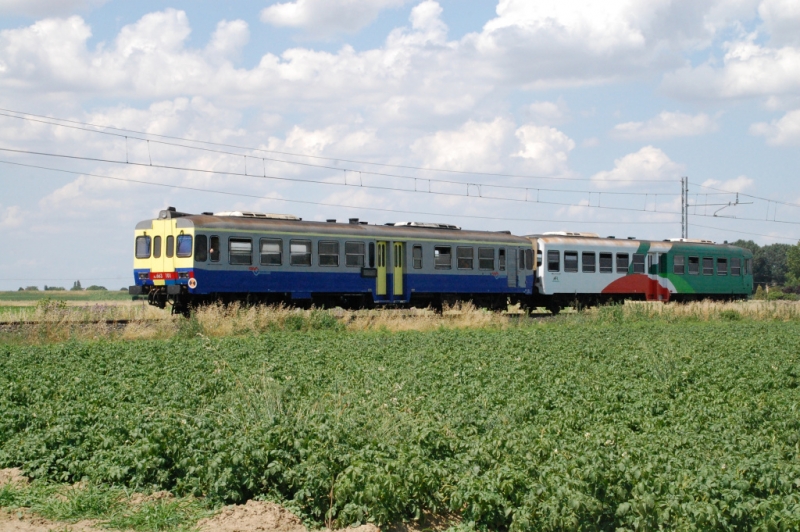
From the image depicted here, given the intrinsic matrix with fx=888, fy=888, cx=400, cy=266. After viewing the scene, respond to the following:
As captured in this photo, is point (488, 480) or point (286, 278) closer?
point (488, 480)

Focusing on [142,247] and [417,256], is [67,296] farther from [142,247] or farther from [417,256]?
[417,256]

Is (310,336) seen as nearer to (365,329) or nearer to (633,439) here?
(365,329)

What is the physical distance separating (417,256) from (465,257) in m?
2.27

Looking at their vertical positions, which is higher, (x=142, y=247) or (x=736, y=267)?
(x=142, y=247)

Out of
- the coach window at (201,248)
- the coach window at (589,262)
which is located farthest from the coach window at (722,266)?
the coach window at (201,248)

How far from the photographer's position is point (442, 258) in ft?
101

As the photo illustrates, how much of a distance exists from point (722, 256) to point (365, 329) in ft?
78.5

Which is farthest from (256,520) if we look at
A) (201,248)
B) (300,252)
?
(300,252)

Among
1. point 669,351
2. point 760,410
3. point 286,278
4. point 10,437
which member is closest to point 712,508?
point 760,410

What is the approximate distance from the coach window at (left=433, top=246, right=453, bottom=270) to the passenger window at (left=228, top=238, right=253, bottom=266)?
290 inches

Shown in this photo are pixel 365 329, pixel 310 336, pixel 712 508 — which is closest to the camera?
pixel 712 508

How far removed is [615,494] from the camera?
7.25 m

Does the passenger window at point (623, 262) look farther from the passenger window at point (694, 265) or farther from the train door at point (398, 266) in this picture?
the train door at point (398, 266)

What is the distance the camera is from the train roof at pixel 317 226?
25219 millimetres
